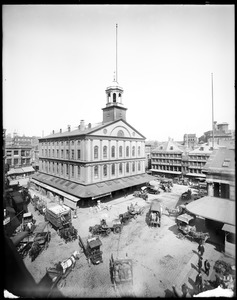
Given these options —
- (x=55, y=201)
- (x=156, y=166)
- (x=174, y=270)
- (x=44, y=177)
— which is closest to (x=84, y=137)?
(x=55, y=201)

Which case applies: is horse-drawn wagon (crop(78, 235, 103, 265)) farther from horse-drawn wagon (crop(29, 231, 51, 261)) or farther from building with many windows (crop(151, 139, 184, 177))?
building with many windows (crop(151, 139, 184, 177))

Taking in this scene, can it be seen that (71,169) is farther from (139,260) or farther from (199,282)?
(199,282)

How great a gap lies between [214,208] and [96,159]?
19.1 meters

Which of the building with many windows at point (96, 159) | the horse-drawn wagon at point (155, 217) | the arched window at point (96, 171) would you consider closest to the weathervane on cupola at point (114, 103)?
the building with many windows at point (96, 159)

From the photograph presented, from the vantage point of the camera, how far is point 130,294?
9555mm

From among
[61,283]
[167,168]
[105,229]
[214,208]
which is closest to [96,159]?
[105,229]

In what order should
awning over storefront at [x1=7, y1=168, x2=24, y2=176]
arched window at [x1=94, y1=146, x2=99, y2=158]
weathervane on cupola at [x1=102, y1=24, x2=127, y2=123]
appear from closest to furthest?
1. arched window at [x1=94, y1=146, x2=99, y2=158]
2. weathervane on cupola at [x1=102, y1=24, x2=127, y2=123]
3. awning over storefront at [x1=7, y1=168, x2=24, y2=176]

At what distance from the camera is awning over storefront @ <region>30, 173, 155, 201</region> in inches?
978

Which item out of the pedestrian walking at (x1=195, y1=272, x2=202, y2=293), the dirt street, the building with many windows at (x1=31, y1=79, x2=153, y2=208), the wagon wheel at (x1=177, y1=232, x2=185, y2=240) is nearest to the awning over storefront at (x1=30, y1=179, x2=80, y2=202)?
the building with many windows at (x1=31, y1=79, x2=153, y2=208)

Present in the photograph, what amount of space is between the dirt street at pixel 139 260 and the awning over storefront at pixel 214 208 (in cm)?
324

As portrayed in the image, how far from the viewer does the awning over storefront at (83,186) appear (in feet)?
81.5

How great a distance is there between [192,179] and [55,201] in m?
35.8

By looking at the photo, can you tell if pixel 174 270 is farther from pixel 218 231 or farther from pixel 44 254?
pixel 44 254

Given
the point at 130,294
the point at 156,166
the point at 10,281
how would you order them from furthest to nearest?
the point at 156,166
the point at 130,294
the point at 10,281
